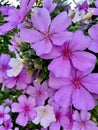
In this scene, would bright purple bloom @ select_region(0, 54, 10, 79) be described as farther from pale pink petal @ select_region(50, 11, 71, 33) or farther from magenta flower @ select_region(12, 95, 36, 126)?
pale pink petal @ select_region(50, 11, 71, 33)

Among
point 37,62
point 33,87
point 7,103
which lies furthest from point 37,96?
point 7,103

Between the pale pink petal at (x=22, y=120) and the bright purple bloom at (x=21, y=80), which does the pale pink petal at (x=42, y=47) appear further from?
the pale pink petal at (x=22, y=120)

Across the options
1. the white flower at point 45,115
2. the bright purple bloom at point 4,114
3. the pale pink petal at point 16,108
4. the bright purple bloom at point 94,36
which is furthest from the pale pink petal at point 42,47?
the bright purple bloom at point 4,114

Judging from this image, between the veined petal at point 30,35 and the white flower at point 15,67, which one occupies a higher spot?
the veined petal at point 30,35

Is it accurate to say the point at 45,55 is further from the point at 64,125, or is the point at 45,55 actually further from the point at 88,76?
the point at 64,125

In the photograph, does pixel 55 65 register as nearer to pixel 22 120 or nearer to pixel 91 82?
pixel 91 82

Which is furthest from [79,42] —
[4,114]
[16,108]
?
[4,114]
